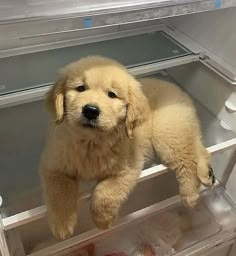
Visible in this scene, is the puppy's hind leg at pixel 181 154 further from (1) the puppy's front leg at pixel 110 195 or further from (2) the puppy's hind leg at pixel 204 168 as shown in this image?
(1) the puppy's front leg at pixel 110 195

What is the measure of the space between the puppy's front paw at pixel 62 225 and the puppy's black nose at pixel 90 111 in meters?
0.27

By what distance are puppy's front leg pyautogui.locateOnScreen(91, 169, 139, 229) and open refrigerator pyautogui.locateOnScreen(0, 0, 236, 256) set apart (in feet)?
0.15

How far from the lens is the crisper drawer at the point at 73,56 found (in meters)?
1.03

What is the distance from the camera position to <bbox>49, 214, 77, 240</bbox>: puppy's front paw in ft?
2.64

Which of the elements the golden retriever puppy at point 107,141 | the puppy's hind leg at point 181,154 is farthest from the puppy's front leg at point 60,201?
the puppy's hind leg at point 181,154

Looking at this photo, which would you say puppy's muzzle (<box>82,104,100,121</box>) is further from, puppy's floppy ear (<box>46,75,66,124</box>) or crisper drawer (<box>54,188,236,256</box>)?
crisper drawer (<box>54,188,236,256</box>)

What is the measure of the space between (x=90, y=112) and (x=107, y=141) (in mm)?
132

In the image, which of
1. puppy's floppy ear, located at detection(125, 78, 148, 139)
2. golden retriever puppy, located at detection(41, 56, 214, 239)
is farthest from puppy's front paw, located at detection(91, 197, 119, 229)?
puppy's floppy ear, located at detection(125, 78, 148, 139)

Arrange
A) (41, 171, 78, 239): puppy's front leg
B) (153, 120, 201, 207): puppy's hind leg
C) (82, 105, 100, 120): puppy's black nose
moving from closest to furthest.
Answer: (82, 105, 100, 120): puppy's black nose < (41, 171, 78, 239): puppy's front leg < (153, 120, 201, 207): puppy's hind leg

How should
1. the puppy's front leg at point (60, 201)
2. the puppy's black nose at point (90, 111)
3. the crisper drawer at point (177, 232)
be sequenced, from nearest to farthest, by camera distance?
1. the puppy's black nose at point (90, 111)
2. the puppy's front leg at point (60, 201)
3. the crisper drawer at point (177, 232)

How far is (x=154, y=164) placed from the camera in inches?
38.3

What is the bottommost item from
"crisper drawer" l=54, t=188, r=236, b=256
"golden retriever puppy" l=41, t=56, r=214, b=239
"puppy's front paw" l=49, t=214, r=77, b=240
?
"crisper drawer" l=54, t=188, r=236, b=256

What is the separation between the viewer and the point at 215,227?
1.18m

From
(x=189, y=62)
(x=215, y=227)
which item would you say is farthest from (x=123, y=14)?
(x=215, y=227)
